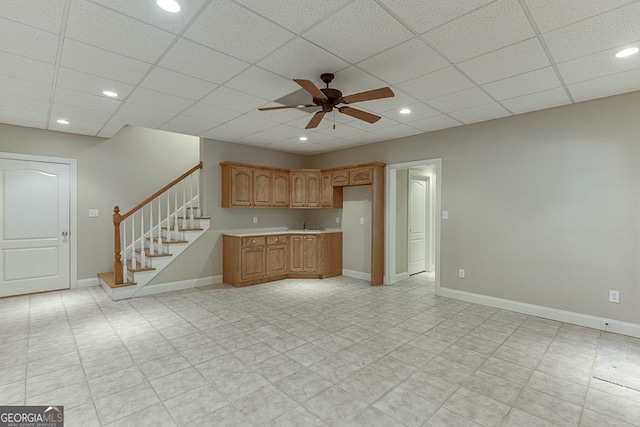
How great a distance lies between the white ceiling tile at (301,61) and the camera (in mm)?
2455

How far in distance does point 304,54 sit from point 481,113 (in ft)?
9.06

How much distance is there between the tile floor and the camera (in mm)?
2027

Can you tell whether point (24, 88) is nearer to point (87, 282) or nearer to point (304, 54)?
point (304, 54)

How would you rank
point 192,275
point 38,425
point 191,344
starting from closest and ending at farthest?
point 38,425 < point 191,344 < point 192,275

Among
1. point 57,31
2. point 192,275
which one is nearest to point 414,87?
point 57,31

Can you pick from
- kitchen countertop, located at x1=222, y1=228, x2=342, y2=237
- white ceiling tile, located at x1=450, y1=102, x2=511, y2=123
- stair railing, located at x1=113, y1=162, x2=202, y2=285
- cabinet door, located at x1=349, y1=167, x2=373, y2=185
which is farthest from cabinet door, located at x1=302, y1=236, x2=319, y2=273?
white ceiling tile, located at x1=450, y1=102, x2=511, y2=123

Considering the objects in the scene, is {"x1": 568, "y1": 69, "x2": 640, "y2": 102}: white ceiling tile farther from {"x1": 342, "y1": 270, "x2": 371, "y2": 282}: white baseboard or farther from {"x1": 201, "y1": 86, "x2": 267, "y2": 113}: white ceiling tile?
{"x1": 342, "y1": 270, "x2": 371, "y2": 282}: white baseboard

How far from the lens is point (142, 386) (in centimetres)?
231

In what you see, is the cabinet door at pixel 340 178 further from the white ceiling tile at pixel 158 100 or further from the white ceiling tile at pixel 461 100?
the white ceiling tile at pixel 158 100

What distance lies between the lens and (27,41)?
233 centimetres

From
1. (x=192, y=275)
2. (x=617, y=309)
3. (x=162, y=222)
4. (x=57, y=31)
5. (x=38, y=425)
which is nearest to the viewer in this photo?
(x=38, y=425)

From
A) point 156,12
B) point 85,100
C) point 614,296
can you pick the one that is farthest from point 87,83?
point 614,296

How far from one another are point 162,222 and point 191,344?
3489 millimetres

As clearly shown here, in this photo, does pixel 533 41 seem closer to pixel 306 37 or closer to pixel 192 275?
pixel 306 37
